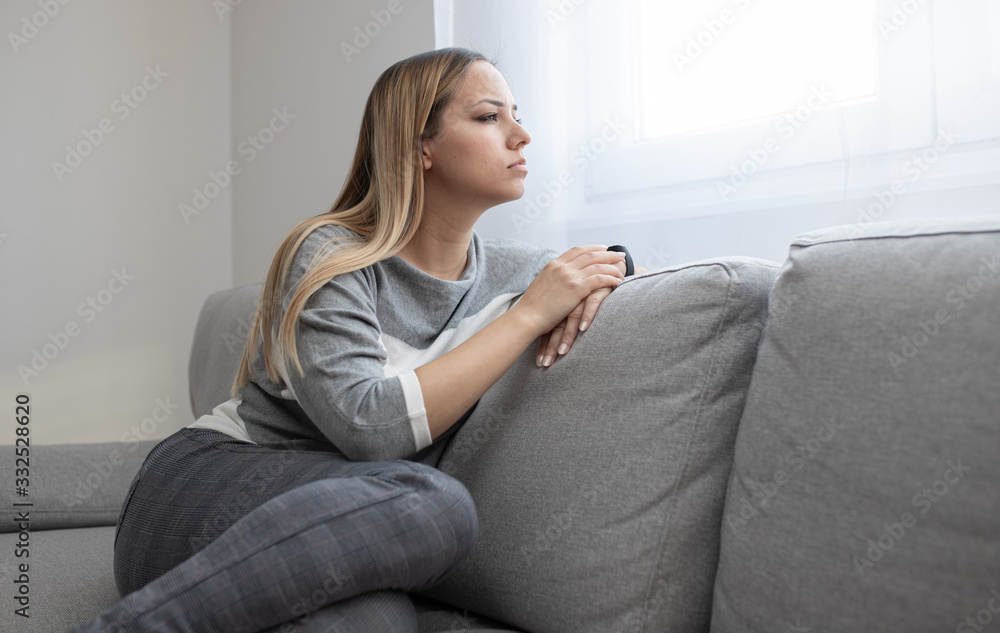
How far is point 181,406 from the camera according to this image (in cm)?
253

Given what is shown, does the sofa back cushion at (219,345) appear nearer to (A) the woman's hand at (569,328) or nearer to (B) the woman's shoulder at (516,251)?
(B) the woman's shoulder at (516,251)

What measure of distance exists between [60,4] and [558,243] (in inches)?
71.1

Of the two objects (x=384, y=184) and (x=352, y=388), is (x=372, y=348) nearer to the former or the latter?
(x=352, y=388)

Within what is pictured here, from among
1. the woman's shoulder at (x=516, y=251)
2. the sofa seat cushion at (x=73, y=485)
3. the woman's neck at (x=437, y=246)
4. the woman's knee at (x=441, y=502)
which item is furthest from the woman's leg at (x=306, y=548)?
the sofa seat cushion at (x=73, y=485)

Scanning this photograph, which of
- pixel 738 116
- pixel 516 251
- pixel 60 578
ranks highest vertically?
pixel 738 116

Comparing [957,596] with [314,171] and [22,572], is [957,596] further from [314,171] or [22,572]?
[314,171]

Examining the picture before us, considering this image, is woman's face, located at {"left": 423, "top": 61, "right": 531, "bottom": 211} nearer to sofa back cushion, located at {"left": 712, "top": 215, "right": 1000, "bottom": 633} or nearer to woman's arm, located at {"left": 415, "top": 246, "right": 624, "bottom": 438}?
woman's arm, located at {"left": 415, "top": 246, "right": 624, "bottom": 438}

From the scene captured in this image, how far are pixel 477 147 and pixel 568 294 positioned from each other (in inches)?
13.9

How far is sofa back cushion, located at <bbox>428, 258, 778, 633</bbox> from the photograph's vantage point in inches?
32.0

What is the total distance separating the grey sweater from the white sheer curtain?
24 centimetres

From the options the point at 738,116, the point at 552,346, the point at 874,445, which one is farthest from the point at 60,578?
the point at 738,116

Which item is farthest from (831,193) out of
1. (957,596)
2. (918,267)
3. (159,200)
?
(159,200)

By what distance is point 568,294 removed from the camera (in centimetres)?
100

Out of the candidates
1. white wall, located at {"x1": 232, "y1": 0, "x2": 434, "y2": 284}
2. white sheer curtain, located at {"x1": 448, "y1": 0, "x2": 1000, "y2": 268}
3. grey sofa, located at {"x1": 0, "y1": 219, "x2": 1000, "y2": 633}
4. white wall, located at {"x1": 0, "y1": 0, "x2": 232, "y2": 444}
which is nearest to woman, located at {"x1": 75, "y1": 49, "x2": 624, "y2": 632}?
grey sofa, located at {"x1": 0, "y1": 219, "x2": 1000, "y2": 633}
